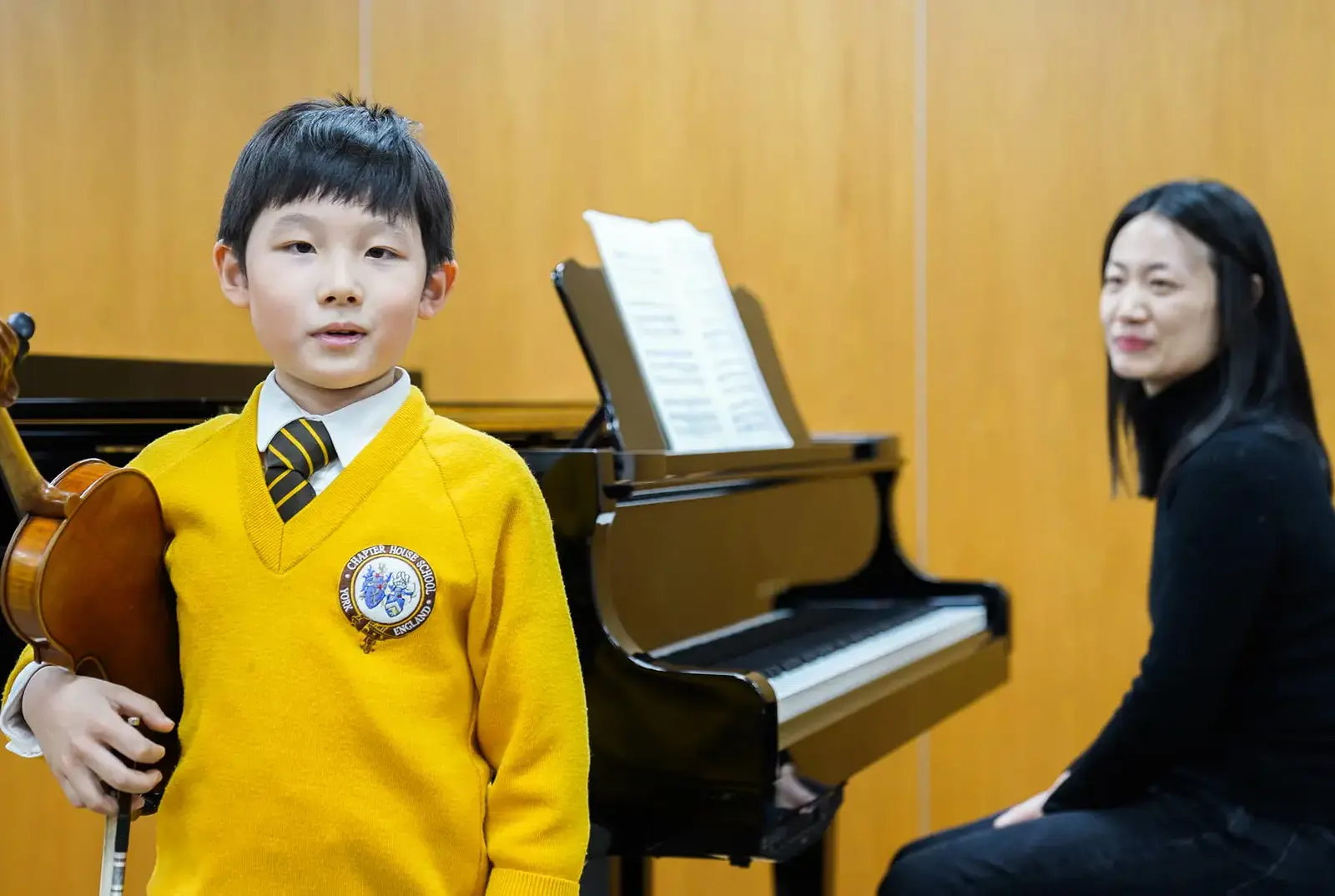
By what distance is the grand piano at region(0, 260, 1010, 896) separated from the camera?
1.73 meters

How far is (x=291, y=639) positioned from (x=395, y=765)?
0.41 ft

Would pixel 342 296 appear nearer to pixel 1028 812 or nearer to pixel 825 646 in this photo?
pixel 825 646

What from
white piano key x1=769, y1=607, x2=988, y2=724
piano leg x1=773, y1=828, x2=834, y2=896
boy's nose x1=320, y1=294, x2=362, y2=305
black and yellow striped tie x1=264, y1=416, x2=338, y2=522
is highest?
boy's nose x1=320, y1=294, x2=362, y2=305

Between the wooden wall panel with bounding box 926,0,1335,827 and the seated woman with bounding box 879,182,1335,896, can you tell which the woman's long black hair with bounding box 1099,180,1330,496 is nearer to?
the seated woman with bounding box 879,182,1335,896

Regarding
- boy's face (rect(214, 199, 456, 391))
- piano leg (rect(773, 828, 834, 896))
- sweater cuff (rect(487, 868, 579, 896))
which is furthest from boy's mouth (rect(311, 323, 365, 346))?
piano leg (rect(773, 828, 834, 896))

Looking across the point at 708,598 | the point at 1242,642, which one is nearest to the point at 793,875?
the point at 708,598

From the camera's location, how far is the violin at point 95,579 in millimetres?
1074

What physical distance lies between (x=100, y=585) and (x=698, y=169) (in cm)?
294

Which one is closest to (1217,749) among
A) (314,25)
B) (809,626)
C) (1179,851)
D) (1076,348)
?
(1179,851)

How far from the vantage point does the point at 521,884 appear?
110 cm

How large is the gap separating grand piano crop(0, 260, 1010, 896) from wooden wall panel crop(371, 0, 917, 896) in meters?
1.06

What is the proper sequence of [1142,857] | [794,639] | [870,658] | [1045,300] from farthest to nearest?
[1045,300] < [794,639] < [870,658] < [1142,857]

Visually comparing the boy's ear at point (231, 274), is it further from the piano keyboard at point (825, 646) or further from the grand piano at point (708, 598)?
the piano keyboard at point (825, 646)

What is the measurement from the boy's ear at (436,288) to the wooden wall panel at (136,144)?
3.02 meters
